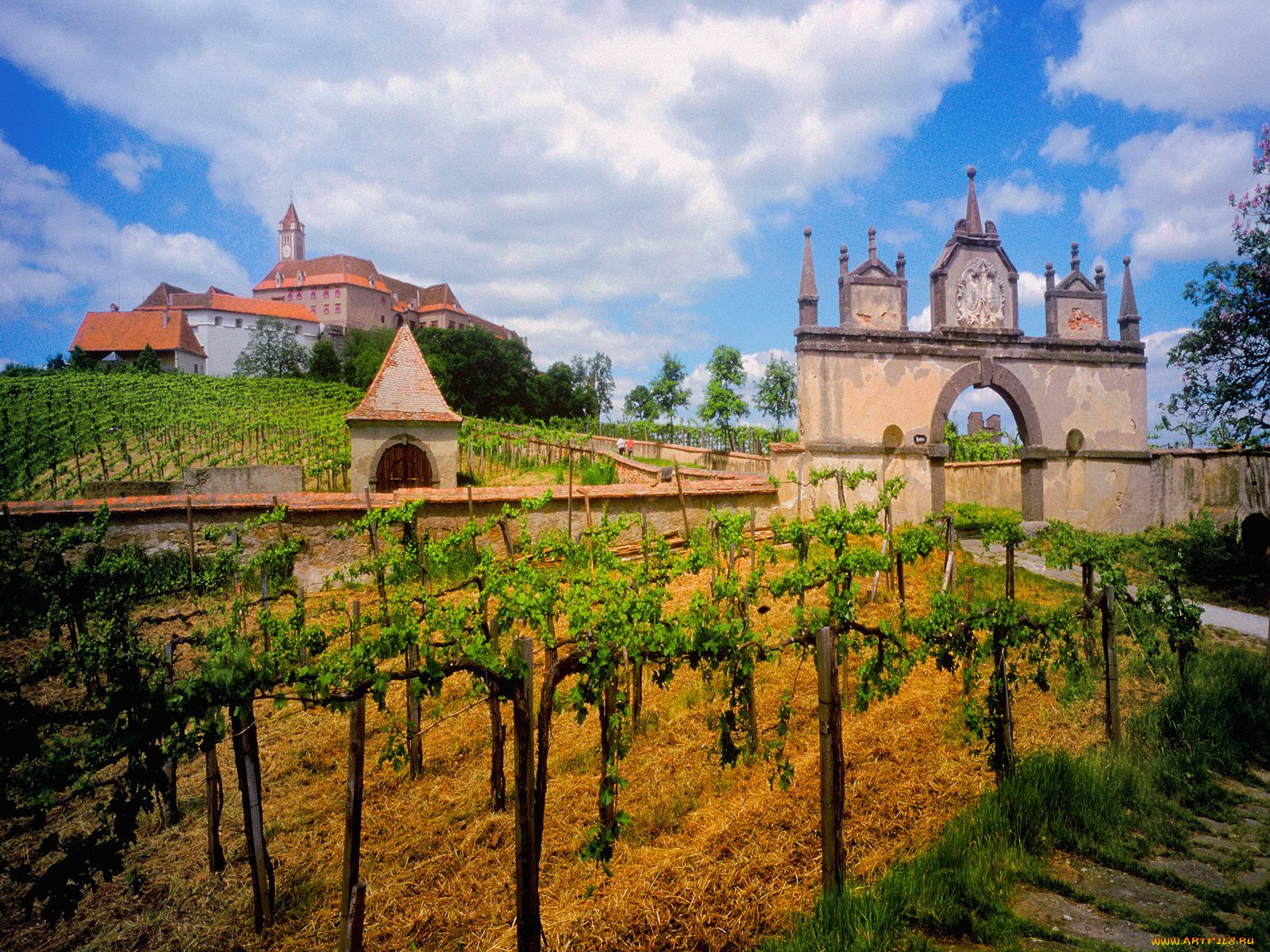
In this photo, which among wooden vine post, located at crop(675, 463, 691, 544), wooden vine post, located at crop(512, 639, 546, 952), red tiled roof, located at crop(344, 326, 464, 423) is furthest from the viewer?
red tiled roof, located at crop(344, 326, 464, 423)

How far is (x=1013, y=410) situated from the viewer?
18500 millimetres

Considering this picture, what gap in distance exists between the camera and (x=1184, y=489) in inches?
701

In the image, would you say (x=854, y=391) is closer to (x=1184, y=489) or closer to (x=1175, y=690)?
(x=1184, y=489)

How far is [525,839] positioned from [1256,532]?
21382 millimetres

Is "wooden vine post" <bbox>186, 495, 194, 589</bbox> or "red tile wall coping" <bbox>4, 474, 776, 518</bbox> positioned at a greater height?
"red tile wall coping" <bbox>4, 474, 776, 518</bbox>

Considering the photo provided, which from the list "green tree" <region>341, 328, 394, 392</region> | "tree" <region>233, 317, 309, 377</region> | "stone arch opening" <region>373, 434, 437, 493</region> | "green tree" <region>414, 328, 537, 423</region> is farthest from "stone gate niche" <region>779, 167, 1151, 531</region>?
"tree" <region>233, 317, 309, 377</region>

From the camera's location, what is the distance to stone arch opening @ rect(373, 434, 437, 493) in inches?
749

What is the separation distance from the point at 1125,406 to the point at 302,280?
92170 mm

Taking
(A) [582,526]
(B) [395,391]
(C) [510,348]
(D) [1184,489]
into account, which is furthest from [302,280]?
(D) [1184,489]

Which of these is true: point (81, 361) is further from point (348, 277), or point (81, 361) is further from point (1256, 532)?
point (1256, 532)

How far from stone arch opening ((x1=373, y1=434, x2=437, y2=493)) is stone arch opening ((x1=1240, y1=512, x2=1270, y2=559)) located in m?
21.9

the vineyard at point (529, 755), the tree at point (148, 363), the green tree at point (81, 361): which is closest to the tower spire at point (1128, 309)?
the vineyard at point (529, 755)

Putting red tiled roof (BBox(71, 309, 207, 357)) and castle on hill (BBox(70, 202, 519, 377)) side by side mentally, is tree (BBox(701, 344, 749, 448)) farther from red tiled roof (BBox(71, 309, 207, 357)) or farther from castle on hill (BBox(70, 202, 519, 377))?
red tiled roof (BBox(71, 309, 207, 357))

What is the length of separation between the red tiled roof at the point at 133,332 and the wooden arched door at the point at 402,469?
61.5 metres
